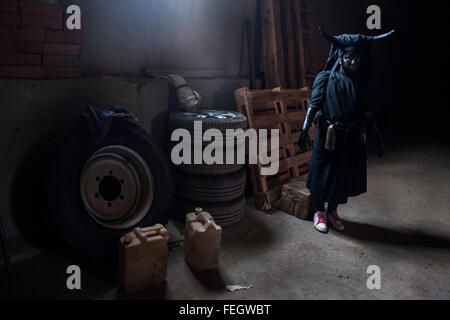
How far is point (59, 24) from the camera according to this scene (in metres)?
2.38

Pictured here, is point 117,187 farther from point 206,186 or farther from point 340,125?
point 340,125

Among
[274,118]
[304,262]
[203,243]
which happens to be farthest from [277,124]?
[203,243]

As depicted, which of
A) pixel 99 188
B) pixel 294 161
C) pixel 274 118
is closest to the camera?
pixel 99 188

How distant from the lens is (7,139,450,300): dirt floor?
7.22 ft

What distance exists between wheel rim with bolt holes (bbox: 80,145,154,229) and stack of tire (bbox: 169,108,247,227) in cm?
40

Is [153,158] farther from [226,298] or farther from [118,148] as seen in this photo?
[226,298]

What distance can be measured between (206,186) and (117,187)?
0.79 meters

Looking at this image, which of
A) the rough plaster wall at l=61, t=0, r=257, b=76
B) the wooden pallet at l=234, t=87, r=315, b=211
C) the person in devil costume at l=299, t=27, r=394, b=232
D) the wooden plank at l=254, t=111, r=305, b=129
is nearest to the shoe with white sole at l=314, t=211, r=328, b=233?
the person in devil costume at l=299, t=27, r=394, b=232

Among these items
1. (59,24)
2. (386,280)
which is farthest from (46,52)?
(386,280)

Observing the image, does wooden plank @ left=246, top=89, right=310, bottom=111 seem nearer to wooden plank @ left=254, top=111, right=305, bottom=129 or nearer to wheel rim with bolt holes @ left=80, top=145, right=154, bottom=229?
wooden plank @ left=254, top=111, right=305, bottom=129

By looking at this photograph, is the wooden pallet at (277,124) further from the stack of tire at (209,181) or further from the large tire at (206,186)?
the large tire at (206,186)

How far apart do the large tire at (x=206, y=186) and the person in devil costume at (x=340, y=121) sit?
2.71 ft

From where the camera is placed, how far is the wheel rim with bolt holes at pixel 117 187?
253 centimetres

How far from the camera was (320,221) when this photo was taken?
3.18 m
